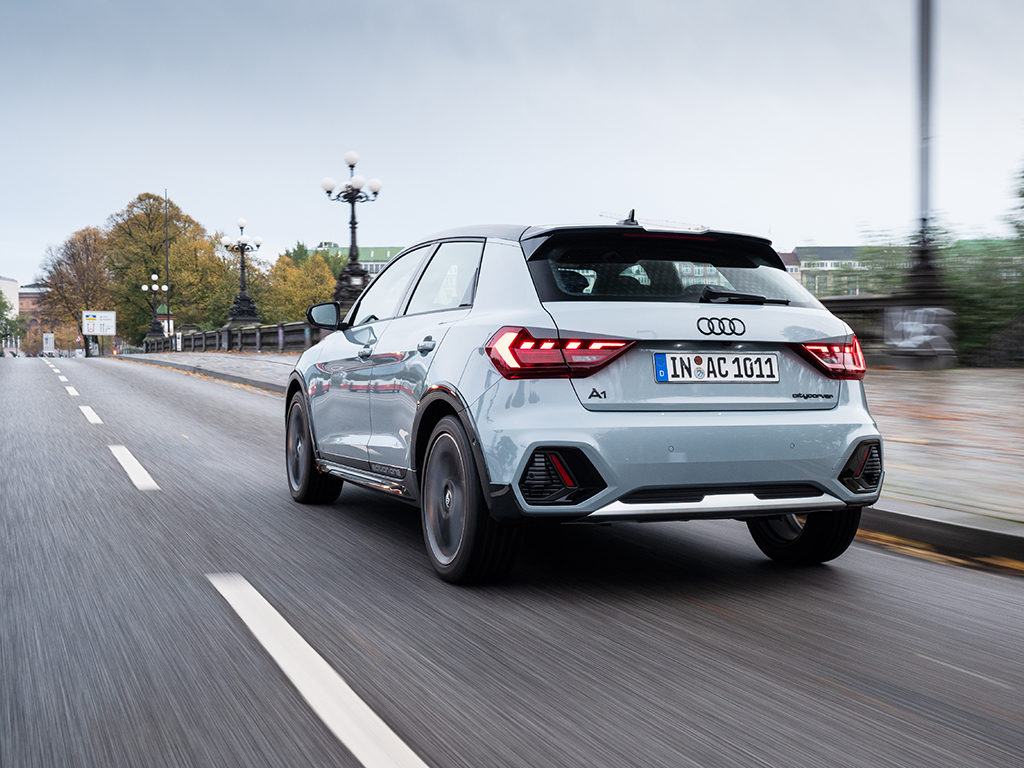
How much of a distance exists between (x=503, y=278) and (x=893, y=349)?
12283mm

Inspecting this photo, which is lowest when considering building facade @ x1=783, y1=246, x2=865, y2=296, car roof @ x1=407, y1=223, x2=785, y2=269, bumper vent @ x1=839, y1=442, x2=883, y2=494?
bumper vent @ x1=839, y1=442, x2=883, y2=494

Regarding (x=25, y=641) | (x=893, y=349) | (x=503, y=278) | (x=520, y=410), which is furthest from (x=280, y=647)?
(x=893, y=349)

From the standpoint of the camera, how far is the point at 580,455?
164 inches

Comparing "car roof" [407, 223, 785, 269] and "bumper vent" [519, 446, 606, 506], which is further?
"car roof" [407, 223, 785, 269]

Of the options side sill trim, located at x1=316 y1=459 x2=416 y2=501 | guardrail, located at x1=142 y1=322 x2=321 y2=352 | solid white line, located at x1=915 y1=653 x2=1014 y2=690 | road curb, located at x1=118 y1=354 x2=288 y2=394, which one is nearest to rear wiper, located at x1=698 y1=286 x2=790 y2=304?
solid white line, located at x1=915 y1=653 x2=1014 y2=690

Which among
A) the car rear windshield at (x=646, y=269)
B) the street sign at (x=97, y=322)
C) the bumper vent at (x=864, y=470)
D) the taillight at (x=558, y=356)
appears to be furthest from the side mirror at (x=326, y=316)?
the street sign at (x=97, y=322)

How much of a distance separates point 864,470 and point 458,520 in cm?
175

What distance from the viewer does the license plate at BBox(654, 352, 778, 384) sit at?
4.30 m

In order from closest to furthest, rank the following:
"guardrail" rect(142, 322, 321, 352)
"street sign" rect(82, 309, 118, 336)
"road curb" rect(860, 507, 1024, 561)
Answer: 1. "road curb" rect(860, 507, 1024, 561)
2. "guardrail" rect(142, 322, 321, 352)
3. "street sign" rect(82, 309, 118, 336)

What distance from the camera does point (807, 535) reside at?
16.8 feet

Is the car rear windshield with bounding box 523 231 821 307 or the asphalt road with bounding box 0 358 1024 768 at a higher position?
the car rear windshield with bounding box 523 231 821 307

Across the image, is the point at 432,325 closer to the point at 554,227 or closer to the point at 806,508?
the point at 554,227

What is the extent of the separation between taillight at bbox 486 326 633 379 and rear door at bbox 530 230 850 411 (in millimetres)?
31

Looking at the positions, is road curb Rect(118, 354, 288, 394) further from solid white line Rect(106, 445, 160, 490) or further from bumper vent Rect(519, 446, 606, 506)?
bumper vent Rect(519, 446, 606, 506)
